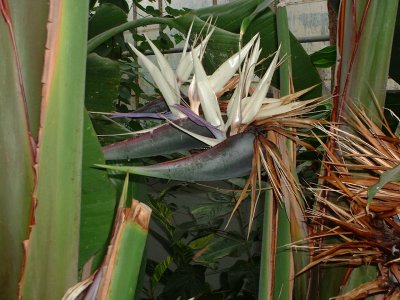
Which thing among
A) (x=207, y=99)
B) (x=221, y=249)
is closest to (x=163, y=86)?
(x=207, y=99)

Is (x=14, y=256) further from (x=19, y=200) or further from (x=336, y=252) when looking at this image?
(x=336, y=252)

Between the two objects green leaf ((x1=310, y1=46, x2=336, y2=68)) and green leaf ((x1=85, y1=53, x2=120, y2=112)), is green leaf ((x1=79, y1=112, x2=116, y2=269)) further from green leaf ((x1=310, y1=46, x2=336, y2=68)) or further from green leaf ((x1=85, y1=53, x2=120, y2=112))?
green leaf ((x1=310, y1=46, x2=336, y2=68))

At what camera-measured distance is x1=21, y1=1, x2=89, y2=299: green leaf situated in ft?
1.12

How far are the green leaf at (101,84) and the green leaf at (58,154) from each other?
12.3 inches

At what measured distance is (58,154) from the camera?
1.12 feet

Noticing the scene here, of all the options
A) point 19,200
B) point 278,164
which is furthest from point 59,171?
point 278,164

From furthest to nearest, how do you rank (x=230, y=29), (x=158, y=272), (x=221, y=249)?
(x=158, y=272)
(x=221, y=249)
(x=230, y=29)

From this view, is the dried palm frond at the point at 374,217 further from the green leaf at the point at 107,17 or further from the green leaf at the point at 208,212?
the green leaf at the point at 208,212

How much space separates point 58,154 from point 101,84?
1.14 ft

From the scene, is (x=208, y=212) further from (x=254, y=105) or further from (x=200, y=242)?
(x=254, y=105)

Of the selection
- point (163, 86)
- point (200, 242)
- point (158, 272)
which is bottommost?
point (158, 272)

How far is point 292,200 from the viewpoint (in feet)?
1.37

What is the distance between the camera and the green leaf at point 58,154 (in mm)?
340

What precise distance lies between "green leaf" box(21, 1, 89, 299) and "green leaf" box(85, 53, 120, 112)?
31 centimetres
